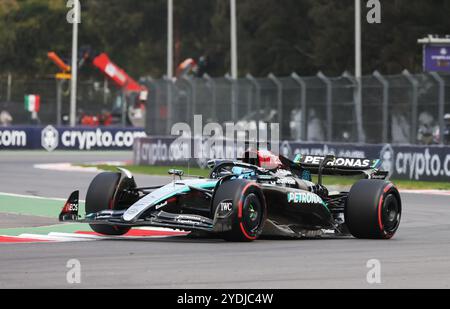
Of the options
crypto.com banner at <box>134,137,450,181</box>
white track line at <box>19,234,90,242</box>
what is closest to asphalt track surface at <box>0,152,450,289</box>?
white track line at <box>19,234,90,242</box>

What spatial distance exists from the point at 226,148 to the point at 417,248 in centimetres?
1888

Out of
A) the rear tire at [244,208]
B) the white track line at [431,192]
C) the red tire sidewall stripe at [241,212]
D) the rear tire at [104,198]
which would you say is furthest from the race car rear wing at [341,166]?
the white track line at [431,192]

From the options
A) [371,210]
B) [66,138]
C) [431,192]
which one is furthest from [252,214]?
[66,138]

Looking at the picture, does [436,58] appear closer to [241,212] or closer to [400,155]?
[400,155]

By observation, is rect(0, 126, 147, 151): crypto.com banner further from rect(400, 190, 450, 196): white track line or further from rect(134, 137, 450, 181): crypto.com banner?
rect(400, 190, 450, 196): white track line

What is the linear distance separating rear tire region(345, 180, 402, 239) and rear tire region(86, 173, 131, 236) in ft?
8.65

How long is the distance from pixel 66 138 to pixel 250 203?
34.4 metres

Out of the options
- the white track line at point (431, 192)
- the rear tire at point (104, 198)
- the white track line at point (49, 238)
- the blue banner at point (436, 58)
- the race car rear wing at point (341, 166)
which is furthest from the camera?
the blue banner at point (436, 58)

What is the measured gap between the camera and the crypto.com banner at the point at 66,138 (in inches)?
1804

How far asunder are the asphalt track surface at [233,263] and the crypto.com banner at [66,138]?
31.8 meters

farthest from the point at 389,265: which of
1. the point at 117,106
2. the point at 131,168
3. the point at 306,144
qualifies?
the point at 117,106

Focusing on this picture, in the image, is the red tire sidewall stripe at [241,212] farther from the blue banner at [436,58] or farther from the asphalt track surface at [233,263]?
the blue banner at [436,58]

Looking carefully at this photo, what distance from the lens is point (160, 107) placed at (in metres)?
37.3
